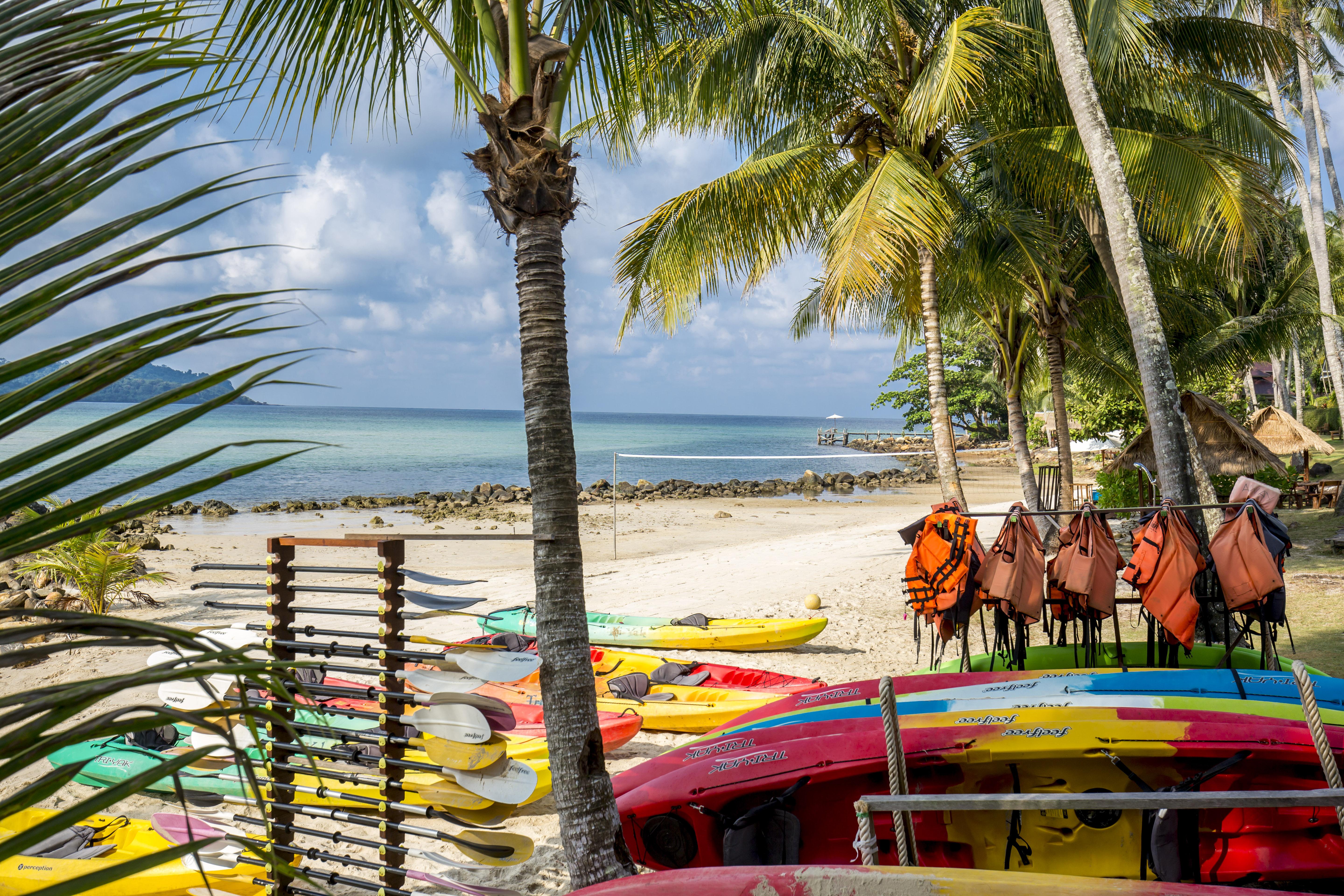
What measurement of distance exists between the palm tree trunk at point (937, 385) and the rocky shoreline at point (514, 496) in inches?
648

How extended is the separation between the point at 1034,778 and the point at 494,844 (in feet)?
8.29

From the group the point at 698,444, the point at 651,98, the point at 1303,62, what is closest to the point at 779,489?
the point at 1303,62

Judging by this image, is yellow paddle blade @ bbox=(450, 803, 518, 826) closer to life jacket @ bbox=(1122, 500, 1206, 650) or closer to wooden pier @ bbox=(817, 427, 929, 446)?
life jacket @ bbox=(1122, 500, 1206, 650)

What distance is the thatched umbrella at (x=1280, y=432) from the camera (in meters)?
17.1

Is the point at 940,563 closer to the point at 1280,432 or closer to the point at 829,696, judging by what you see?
the point at 829,696

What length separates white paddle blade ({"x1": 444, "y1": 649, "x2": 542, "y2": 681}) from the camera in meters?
3.48

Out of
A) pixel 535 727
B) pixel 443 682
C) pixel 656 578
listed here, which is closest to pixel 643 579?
pixel 656 578

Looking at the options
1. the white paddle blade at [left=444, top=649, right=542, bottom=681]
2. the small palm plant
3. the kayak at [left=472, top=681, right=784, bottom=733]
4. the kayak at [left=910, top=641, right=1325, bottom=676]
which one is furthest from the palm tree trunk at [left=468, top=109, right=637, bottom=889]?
the small palm plant

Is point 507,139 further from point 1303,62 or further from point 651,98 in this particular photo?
point 1303,62

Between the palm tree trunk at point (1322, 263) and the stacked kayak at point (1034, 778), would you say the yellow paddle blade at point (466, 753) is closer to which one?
the stacked kayak at point (1034, 778)

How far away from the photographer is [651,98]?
5.40 metres

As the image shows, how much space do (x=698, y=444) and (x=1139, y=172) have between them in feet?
235

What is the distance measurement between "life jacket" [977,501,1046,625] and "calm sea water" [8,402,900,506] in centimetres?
841

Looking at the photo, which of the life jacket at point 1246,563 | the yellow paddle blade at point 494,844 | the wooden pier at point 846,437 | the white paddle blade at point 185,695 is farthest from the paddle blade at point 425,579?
the wooden pier at point 846,437
